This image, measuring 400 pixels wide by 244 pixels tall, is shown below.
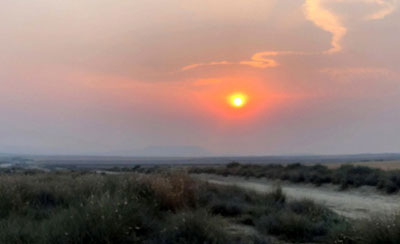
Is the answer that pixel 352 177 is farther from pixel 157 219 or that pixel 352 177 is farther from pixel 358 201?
pixel 157 219

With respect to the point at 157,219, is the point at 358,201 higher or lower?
lower

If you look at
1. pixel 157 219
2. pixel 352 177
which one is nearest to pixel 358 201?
pixel 352 177

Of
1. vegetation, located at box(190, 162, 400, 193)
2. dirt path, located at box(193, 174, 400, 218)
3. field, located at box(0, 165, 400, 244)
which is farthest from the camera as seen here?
vegetation, located at box(190, 162, 400, 193)

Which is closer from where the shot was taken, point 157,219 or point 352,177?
point 157,219

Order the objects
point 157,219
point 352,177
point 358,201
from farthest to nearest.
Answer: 1. point 352,177
2. point 358,201
3. point 157,219

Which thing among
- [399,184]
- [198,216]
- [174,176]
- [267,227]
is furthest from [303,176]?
[198,216]

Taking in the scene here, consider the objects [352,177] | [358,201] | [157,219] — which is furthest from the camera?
[352,177]

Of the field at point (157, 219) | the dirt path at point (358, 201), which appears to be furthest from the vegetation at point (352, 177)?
the field at point (157, 219)

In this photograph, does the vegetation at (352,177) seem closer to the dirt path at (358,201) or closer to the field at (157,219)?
the dirt path at (358,201)

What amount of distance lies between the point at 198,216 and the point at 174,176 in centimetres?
553

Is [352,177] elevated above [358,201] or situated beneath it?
elevated above

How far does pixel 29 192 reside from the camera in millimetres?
13742

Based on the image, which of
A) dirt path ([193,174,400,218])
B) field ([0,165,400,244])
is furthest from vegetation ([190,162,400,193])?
field ([0,165,400,244])

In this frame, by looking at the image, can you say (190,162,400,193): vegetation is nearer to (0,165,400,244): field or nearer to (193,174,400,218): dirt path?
(193,174,400,218): dirt path
